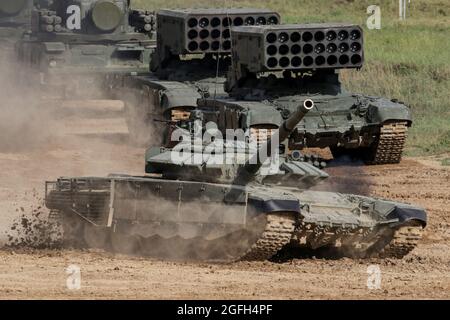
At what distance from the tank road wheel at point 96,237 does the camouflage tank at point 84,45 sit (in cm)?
1196

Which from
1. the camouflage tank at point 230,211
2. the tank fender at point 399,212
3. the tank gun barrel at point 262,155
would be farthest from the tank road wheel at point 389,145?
the tank gun barrel at point 262,155

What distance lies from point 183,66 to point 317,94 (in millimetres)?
4747

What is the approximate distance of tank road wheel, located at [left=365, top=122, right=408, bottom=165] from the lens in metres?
22.0

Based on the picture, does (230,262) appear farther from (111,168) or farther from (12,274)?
(111,168)

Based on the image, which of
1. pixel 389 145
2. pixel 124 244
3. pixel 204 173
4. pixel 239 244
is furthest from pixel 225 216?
pixel 389 145

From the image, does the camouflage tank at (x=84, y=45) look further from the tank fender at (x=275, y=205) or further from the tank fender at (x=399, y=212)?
the tank fender at (x=275, y=205)

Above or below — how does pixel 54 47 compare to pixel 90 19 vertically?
below

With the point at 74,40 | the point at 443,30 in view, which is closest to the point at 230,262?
the point at 74,40

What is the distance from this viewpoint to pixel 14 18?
31.8 meters

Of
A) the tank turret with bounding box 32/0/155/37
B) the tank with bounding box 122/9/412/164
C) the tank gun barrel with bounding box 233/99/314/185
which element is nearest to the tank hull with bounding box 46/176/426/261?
the tank gun barrel with bounding box 233/99/314/185

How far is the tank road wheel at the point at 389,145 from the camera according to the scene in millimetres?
22016

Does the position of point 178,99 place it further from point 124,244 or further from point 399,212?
point 399,212

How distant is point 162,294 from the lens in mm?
12156

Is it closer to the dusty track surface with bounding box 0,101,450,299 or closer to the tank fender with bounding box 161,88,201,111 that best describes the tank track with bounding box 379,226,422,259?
the dusty track surface with bounding box 0,101,450,299
